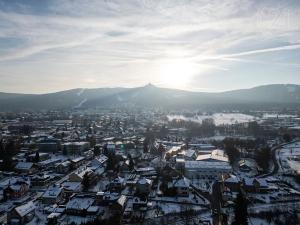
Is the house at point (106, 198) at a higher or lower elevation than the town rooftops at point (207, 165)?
lower

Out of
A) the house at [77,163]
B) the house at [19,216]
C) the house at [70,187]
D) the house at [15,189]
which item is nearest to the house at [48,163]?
the house at [77,163]

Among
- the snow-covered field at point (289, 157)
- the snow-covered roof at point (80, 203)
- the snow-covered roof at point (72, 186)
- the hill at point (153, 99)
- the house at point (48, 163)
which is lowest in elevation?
the snow-covered field at point (289, 157)

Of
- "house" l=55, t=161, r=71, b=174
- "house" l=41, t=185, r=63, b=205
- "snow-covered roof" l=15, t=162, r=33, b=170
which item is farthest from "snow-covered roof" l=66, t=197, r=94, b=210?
"snow-covered roof" l=15, t=162, r=33, b=170

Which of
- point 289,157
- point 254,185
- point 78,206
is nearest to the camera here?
point 78,206

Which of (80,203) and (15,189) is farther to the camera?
(15,189)

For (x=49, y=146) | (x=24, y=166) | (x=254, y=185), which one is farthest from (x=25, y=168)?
(x=254, y=185)

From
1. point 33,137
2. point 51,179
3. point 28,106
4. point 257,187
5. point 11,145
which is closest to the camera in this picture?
point 257,187

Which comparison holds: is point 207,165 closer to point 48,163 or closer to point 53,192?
point 53,192

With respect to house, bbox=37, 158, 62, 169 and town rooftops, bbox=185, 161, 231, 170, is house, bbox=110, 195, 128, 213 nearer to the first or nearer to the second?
town rooftops, bbox=185, 161, 231, 170

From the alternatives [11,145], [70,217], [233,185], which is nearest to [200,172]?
[233,185]

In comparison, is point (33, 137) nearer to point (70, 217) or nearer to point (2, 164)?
point (2, 164)

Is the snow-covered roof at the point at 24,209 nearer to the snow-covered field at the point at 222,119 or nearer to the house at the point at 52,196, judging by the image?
the house at the point at 52,196
